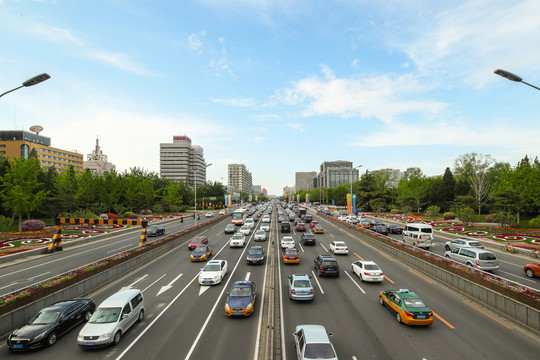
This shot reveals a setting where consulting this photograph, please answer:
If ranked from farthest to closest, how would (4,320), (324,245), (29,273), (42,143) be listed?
(42,143)
(324,245)
(29,273)
(4,320)

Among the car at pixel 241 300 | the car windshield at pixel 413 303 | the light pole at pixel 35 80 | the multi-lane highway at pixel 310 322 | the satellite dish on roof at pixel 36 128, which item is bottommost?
the multi-lane highway at pixel 310 322

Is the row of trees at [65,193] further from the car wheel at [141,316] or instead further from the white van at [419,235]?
the white van at [419,235]

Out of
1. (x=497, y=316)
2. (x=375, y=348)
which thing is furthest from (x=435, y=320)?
(x=375, y=348)

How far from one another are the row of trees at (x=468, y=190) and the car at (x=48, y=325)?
59.9 meters

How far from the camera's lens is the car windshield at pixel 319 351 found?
9102 mm

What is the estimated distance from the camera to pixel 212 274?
19891 mm

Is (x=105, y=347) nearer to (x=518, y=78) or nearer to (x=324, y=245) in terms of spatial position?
(x=518, y=78)

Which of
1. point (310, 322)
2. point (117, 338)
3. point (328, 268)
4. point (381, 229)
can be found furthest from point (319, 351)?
point (381, 229)

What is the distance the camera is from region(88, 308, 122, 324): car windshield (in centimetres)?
1193

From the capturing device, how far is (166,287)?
768 inches

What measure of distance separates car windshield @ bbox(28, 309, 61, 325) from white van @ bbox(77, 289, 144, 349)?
183cm

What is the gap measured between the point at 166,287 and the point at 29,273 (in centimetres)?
1407

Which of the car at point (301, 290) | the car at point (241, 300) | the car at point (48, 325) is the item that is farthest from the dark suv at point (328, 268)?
the car at point (48, 325)

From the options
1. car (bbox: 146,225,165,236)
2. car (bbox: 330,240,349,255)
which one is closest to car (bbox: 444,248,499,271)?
car (bbox: 330,240,349,255)
